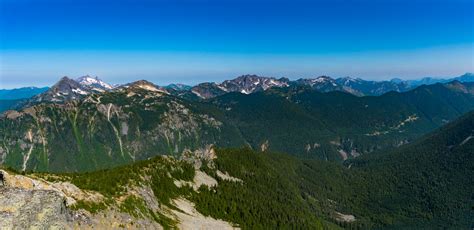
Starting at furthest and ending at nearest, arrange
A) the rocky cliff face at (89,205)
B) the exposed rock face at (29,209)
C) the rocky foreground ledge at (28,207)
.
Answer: the rocky cliff face at (89,205), the rocky foreground ledge at (28,207), the exposed rock face at (29,209)

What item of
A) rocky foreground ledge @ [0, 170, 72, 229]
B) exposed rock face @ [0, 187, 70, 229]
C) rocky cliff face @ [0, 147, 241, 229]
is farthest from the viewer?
rocky cliff face @ [0, 147, 241, 229]

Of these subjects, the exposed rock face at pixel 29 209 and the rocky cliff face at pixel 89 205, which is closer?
the exposed rock face at pixel 29 209

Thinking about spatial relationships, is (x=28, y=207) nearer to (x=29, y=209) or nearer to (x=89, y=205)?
(x=29, y=209)

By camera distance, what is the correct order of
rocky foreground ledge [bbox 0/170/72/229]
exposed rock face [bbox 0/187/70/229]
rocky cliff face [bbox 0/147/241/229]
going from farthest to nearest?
1. rocky cliff face [bbox 0/147/241/229]
2. rocky foreground ledge [bbox 0/170/72/229]
3. exposed rock face [bbox 0/187/70/229]

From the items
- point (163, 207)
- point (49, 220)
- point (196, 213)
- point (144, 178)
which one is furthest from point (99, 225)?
point (196, 213)

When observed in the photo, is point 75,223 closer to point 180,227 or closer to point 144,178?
point 180,227

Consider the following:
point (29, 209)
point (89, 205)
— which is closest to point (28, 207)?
point (29, 209)

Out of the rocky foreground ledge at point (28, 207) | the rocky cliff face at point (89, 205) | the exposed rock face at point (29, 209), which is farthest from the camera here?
the rocky cliff face at point (89, 205)

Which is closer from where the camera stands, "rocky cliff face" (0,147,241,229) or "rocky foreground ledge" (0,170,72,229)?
"rocky foreground ledge" (0,170,72,229)

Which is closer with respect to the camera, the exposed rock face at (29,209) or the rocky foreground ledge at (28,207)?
the exposed rock face at (29,209)
